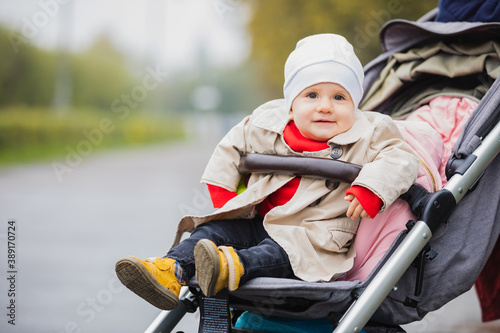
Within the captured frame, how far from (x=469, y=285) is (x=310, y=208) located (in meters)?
0.68

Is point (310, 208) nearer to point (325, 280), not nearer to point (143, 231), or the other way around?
point (325, 280)

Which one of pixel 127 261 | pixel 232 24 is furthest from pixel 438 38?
pixel 232 24

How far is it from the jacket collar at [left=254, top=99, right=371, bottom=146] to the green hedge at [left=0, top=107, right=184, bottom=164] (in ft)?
42.5

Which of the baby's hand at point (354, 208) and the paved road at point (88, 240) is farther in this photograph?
the paved road at point (88, 240)

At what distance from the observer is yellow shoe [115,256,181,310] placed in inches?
88.7

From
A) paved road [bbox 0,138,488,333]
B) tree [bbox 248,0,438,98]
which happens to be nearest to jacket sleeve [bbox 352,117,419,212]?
paved road [bbox 0,138,488,333]

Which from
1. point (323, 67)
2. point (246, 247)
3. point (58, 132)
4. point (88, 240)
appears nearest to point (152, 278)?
point (246, 247)

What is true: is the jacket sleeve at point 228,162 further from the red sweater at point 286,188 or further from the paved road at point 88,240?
the paved road at point 88,240

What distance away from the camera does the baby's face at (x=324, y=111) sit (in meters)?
2.67

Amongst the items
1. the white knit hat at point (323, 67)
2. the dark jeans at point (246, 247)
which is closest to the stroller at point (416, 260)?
the dark jeans at point (246, 247)

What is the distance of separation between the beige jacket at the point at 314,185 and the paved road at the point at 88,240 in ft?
6.40

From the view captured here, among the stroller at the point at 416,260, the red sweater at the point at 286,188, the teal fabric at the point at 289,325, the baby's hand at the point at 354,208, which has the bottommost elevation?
the teal fabric at the point at 289,325

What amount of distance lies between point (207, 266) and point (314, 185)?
0.63 m

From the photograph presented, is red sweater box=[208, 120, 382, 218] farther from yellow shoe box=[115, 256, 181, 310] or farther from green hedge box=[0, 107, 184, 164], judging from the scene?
green hedge box=[0, 107, 184, 164]
